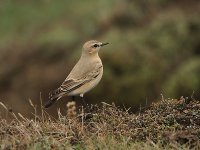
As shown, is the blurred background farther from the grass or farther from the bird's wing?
the grass

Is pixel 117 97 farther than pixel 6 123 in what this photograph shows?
Yes

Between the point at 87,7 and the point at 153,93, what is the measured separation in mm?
5730

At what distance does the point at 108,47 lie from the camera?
2009 cm

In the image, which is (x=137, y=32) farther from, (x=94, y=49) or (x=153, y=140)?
(x=153, y=140)

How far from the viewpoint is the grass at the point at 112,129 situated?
327 inches

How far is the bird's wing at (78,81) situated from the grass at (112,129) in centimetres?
199

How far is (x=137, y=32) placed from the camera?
2142 cm

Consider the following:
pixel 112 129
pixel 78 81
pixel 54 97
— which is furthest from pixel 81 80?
pixel 112 129

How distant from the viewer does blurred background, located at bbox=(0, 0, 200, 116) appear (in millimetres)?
18812

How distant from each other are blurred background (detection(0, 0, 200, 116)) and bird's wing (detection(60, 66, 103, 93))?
584 centimetres

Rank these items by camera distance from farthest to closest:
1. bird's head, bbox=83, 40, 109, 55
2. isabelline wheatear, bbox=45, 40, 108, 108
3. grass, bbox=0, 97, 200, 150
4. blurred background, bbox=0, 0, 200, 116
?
1. blurred background, bbox=0, 0, 200, 116
2. bird's head, bbox=83, 40, 109, 55
3. isabelline wheatear, bbox=45, 40, 108, 108
4. grass, bbox=0, 97, 200, 150

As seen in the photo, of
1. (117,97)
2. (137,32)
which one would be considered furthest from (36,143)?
(137,32)

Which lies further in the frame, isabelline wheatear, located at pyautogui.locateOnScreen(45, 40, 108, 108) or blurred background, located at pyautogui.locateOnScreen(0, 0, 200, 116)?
blurred background, located at pyautogui.locateOnScreen(0, 0, 200, 116)

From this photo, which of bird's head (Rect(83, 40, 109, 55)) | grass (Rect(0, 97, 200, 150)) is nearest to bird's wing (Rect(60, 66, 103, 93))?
bird's head (Rect(83, 40, 109, 55))
